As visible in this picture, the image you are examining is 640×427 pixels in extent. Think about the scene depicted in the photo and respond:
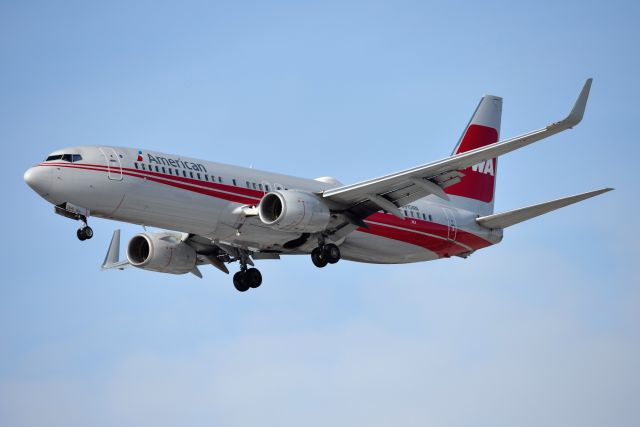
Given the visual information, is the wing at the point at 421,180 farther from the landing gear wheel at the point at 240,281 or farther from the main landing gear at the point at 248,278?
the landing gear wheel at the point at 240,281

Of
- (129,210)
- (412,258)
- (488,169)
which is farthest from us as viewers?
(488,169)

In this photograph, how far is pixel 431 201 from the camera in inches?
2089

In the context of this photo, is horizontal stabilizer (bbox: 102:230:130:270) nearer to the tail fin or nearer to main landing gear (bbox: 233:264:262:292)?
main landing gear (bbox: 233:264:262:292)

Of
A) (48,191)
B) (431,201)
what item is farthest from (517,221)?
(48,191)

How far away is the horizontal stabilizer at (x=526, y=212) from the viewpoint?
149 ft

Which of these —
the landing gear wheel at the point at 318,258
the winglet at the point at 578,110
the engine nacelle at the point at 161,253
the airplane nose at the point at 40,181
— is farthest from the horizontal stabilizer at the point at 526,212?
the airplane nose at the point at 40,181

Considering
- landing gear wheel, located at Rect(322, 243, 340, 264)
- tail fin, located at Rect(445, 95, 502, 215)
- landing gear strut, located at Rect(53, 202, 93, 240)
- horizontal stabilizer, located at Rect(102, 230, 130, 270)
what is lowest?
landing gear strut, located at Rect(53, 202, 93, 240)

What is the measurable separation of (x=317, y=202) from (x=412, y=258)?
7.50 m

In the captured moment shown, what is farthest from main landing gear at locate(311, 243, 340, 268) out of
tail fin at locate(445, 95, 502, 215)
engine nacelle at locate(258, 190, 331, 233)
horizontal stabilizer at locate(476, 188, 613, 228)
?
tail fin at locate(445, 95, 502, 215)

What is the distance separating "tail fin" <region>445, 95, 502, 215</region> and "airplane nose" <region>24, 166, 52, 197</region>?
63.6 feet

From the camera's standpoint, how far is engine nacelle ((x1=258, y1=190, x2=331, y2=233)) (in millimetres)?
44906

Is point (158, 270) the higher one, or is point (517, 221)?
point (517, 221)

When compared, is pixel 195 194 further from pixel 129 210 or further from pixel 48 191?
pixel 48 191

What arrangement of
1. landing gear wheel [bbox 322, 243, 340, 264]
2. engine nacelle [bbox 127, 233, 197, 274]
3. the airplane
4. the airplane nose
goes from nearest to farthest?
the airplane nose < the airplane < landing gear wheel [bbox 322, 243, 340, 264] < engine nacelle [bbox 127, 233, 197, 274]
